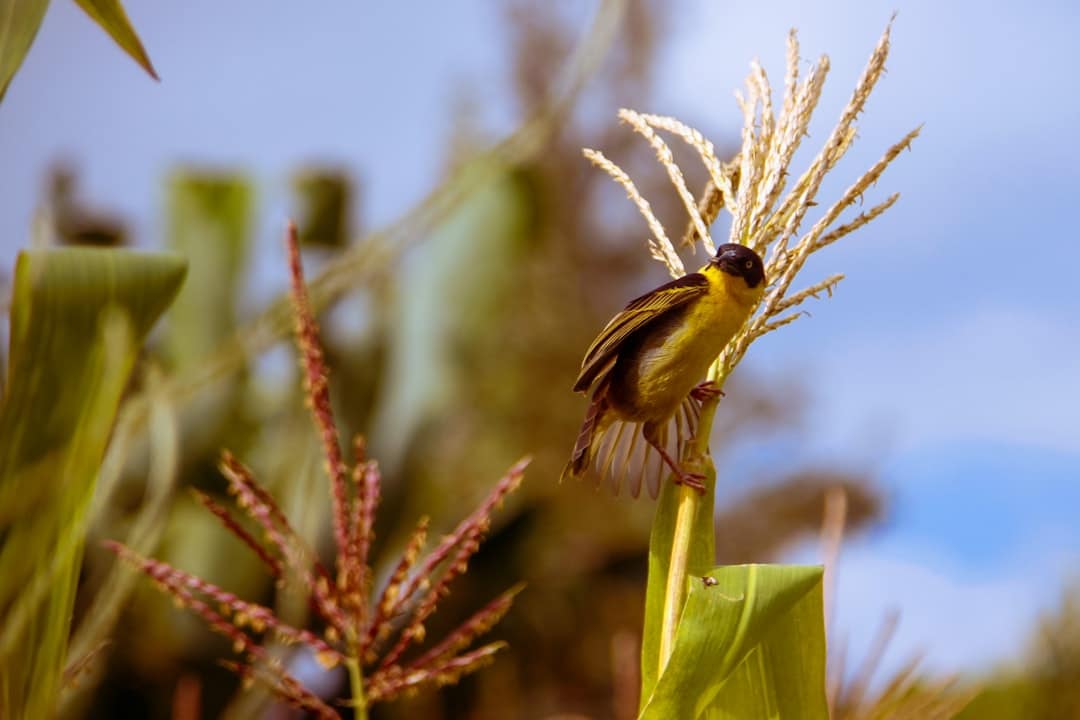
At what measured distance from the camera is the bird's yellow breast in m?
0.65

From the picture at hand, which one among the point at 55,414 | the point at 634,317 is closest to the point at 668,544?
the point at 634,317

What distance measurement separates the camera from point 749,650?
66 cm

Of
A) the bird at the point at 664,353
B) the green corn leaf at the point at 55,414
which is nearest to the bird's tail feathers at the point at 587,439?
the bird at the point at 664,353

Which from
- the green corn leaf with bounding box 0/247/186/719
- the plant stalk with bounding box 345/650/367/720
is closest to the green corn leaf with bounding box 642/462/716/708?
the plant stalk with bounding box 345/650/367/720

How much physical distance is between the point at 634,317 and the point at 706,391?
2.4 inches

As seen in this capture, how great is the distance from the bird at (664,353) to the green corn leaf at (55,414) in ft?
0.76

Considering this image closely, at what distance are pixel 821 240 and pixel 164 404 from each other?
0.59 meters

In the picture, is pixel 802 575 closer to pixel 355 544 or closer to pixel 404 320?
pixel 355 544

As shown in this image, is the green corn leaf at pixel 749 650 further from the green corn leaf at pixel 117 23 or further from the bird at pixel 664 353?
the green corn leaf at pixel 117 23

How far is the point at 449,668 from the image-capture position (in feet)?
2.29

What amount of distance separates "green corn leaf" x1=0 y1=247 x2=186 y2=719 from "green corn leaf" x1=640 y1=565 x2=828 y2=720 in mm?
294

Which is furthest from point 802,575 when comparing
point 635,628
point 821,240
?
point 635,628

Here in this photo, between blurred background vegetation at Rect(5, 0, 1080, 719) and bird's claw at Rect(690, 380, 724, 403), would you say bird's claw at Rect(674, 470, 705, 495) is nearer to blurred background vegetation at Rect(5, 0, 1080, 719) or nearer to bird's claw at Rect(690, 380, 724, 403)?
bird's claw at Rect(690, 380, 724, 403)

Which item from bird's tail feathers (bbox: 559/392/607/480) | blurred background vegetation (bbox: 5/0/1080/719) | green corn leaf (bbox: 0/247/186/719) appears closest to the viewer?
green corn leaf (bbox: 0/247/186/719)
